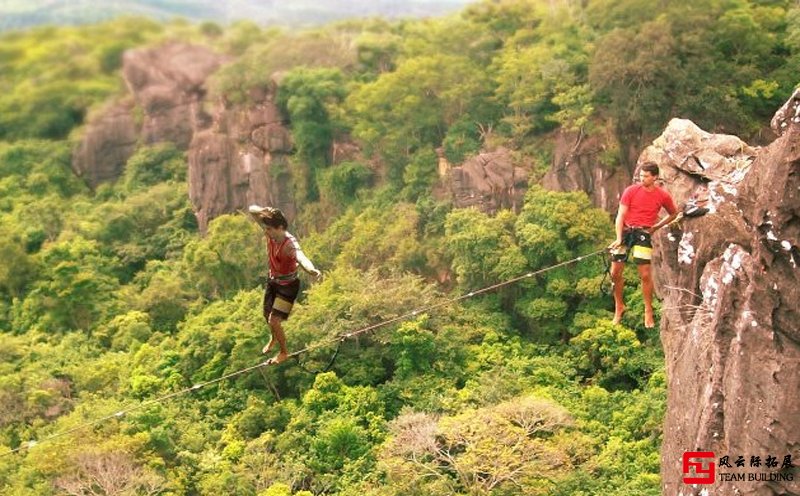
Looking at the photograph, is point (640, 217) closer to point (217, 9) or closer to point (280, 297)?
point (280, 297)

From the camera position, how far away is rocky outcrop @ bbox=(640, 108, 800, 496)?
9.20m

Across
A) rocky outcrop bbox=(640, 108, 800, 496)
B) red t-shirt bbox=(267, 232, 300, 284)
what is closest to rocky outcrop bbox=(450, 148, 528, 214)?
rocky outcrop bbox=(640, 108, 800, 496)

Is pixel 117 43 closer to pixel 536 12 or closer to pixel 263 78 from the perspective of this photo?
pixel 263 78

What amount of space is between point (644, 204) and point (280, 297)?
12.1 ft

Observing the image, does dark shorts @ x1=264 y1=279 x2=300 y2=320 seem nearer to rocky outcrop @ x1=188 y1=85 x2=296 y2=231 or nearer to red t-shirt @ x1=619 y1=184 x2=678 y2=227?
red t-shirt @ x1=619 y1=184 x2=678 y2=227

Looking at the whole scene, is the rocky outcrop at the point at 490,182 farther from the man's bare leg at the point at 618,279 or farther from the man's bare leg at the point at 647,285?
the man's bare leg at the point at 647,285

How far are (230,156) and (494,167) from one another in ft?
30.6

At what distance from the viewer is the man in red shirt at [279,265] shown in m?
9.16

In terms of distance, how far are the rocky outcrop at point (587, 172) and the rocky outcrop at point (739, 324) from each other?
14.2 metres

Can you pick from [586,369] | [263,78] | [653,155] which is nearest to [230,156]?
[263,78]

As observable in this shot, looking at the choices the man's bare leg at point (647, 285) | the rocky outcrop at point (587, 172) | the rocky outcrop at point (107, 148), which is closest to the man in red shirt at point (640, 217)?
the man's bare leg at point (647, 285)

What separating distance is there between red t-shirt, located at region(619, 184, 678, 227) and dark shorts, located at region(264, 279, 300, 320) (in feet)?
11.0

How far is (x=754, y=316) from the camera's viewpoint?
9484 mm

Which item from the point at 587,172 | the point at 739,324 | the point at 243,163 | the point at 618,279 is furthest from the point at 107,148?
the point at 739,324
